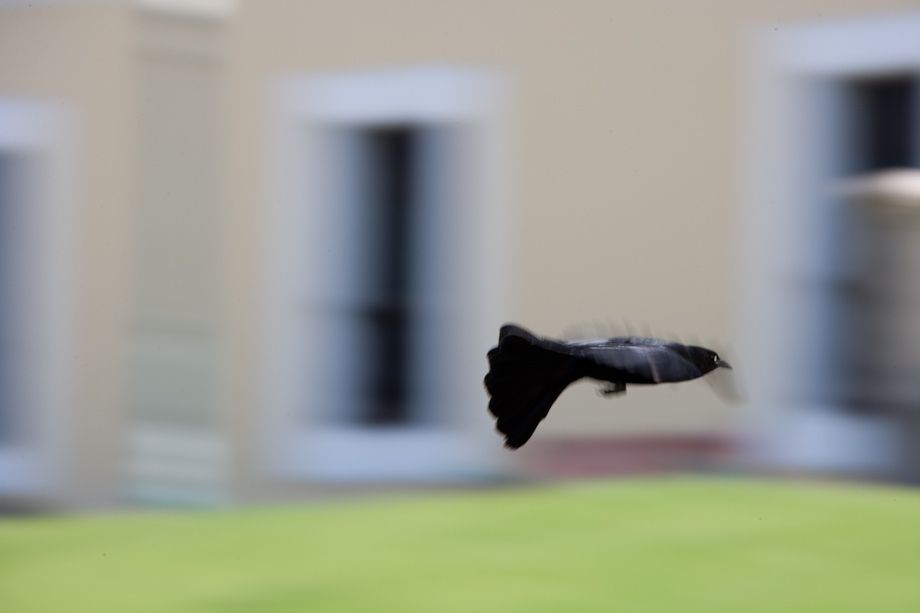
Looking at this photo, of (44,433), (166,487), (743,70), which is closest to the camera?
(743,70)

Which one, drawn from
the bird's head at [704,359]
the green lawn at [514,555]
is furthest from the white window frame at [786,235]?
the bird's head at [704,359]

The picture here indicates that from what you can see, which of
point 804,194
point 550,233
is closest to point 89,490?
point 550,233

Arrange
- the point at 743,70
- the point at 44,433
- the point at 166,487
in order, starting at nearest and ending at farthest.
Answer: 1. the point at 743,70
2. the point at 166,487
3. the point at 44,433

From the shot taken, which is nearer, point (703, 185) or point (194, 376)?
point (703, 185)

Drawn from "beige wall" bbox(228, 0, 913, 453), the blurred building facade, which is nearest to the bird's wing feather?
the blurred building facade

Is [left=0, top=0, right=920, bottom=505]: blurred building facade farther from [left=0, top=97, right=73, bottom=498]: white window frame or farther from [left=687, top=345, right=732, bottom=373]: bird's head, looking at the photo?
[left=687, top=345, right=732, bottom=373]: bird's head

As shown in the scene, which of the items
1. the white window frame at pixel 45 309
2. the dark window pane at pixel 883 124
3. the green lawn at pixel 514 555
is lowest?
the green lawn at pixel 514 555

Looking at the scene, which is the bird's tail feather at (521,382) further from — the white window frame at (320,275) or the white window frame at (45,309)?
the white window frame at (45,309)

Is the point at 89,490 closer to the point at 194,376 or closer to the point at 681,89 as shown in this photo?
the point at 194,376
